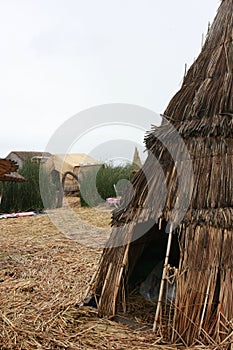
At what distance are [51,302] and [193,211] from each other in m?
1.79

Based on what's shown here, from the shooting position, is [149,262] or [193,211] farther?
[149,262]

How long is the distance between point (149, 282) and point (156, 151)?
64.4 inches

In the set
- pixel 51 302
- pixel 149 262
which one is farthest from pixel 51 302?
pixel 149 262

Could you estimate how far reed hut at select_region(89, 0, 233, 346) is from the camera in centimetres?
327

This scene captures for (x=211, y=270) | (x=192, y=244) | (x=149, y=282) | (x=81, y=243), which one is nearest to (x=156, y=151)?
(x=192, y=244)

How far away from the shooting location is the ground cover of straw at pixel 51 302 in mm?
3354

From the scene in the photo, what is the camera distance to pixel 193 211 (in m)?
3.52

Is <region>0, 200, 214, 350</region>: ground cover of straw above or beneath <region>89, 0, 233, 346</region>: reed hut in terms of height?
beneath

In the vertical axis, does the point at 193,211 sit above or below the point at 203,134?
below

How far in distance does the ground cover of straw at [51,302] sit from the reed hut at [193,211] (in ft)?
0.84

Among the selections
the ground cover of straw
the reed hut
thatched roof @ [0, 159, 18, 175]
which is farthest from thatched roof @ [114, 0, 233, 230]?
thatched roof @ [0, 159, 18, 175]

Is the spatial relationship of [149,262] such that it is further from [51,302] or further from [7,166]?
[7,166]

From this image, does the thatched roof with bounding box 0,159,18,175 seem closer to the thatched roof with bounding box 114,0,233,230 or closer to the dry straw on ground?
the dry straw on ground

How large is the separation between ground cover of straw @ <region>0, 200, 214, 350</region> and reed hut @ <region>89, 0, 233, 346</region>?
0.84 feet
